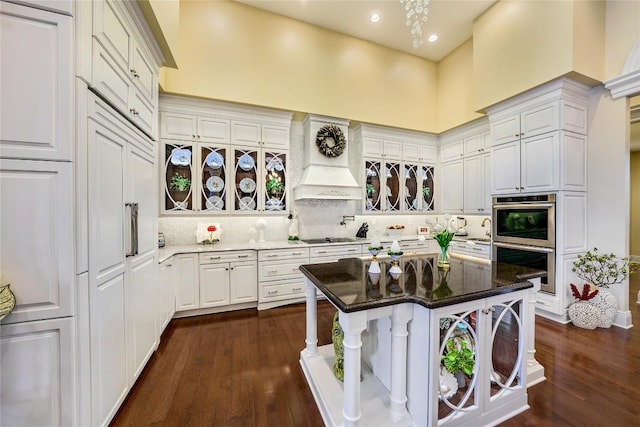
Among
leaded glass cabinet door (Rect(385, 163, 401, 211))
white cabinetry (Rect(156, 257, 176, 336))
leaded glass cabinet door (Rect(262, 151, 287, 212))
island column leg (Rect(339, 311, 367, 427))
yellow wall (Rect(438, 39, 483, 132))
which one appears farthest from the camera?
leaded glass cabinet door (Rect(385, 163, 401, 211))

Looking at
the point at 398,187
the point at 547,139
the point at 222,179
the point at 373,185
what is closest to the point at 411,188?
the point at 398,187

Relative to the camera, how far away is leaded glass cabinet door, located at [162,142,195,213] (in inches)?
133

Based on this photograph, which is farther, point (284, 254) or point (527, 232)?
point (284, 254)

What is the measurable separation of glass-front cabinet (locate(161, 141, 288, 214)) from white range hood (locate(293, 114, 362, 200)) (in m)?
0.37

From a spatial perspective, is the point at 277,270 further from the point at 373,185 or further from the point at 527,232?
the point at 527,232

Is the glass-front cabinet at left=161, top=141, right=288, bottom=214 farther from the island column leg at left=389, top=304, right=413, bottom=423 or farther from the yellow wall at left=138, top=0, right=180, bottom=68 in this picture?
the island column leg at left=389, top=304, right=413, bottom=423

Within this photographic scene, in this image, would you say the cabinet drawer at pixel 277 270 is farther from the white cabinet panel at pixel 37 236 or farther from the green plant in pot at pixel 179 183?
the white cabinet panel at pixel 37 236

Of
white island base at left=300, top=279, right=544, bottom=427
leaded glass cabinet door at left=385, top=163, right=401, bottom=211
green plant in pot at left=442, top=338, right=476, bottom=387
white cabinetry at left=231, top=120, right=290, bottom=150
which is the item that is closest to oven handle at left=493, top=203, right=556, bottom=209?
leaded glass cabinet door at left=385, top=163, right=401, bottom=211


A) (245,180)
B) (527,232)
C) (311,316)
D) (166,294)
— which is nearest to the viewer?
(311,316)

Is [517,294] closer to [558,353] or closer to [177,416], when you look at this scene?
[558,353]

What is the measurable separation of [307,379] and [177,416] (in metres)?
0.94

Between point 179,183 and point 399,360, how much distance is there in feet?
11.2

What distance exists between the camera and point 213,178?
3.63 meters

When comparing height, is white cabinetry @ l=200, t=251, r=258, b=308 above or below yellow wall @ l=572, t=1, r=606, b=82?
below
